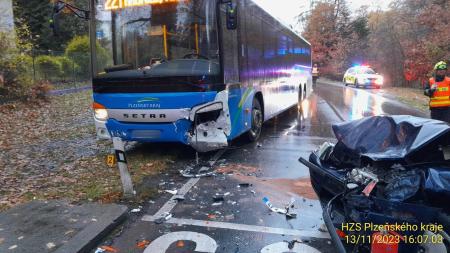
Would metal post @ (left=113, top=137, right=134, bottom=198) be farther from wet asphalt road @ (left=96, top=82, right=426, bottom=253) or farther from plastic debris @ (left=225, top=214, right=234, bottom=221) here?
plastic debris @ (left=225, top=214, right=234, bottom=221)

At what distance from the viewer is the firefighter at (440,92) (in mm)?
9148

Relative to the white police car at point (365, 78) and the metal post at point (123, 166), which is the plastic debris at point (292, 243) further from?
the white police car at point (365, 78)

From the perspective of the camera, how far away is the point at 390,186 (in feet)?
11.1

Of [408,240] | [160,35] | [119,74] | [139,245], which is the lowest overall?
→ [139,245]

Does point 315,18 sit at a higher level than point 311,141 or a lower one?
higher

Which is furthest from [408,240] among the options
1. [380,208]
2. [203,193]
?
[203,193]

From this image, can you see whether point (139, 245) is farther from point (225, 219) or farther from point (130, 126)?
point (130, 126)

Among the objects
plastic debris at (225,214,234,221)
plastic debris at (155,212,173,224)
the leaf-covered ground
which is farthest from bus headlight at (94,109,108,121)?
plastic debris at (225,214,234,221)

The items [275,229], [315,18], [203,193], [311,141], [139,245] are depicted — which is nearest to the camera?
[139,245]

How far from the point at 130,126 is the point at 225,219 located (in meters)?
3.17

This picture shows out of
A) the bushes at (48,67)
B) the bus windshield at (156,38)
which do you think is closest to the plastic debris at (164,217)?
the bus windshield at (156,38)

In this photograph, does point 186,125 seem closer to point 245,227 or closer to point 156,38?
point 156,38

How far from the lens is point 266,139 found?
1010 cm

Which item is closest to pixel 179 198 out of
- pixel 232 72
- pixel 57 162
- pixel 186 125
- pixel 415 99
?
pixel 186 125
